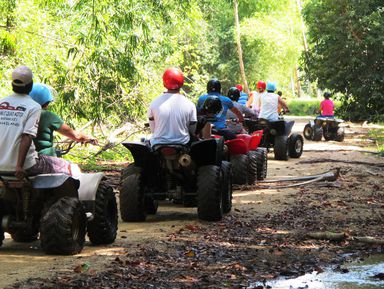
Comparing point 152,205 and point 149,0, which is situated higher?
point 149,0

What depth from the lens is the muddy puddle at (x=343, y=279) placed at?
6844mm

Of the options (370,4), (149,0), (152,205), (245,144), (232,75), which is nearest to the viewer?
(152,205)

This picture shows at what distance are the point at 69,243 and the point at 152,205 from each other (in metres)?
3.63

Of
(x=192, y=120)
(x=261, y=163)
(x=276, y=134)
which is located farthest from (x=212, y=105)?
(x=276, y=134)

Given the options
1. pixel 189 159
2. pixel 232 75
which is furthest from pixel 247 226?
pixel 232 75

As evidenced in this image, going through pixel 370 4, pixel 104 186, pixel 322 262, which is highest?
pixel 370 4

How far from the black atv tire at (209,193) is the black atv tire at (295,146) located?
1092cm

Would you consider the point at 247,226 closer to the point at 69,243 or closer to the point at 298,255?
the point at 298,255

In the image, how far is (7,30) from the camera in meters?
15.5

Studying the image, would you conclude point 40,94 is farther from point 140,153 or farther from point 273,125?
point 273,125

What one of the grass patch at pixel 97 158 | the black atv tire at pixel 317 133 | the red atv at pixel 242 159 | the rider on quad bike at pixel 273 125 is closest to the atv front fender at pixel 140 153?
the red atv at pixel 242 159

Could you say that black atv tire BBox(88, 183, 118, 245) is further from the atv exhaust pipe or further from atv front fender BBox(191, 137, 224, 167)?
atv front fender BBox(191, 137, 224, 167)

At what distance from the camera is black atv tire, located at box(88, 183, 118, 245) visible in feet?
26.6

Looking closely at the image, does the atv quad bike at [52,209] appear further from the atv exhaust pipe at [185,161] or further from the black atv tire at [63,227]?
the atv exhaust pipe at [185,161]
